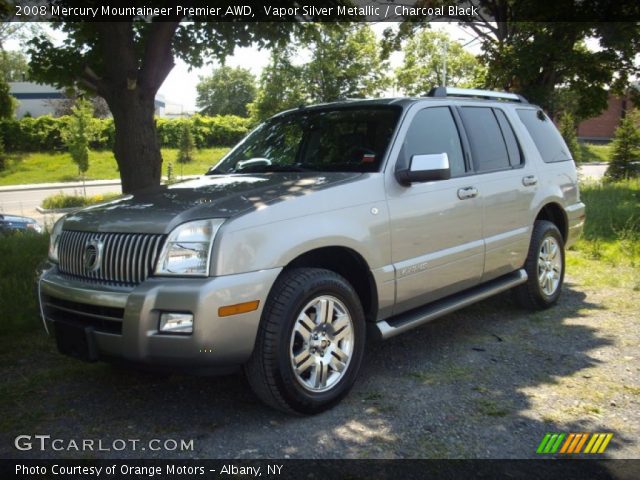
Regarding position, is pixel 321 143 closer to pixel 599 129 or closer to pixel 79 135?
pixel 79 135

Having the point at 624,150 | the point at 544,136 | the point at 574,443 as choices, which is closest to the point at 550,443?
the point at 574,443

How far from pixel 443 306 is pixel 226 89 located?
9583cm

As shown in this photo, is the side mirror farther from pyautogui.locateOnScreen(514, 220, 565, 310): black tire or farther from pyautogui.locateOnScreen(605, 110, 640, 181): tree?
pyautogui.locateOnScreen(605, 110, 640, 181): tree

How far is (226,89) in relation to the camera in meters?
95.8

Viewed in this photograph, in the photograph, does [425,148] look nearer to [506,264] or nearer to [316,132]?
[316,132]

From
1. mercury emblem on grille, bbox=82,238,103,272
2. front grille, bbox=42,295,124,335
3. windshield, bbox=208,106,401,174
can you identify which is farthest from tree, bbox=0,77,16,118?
mercury emblem on grille, bbox=82,238,103,272

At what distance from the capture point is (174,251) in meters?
3.17

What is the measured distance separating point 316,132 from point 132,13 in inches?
156

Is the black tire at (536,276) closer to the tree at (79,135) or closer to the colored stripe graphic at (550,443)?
the colored stripe graphic at (550,443)

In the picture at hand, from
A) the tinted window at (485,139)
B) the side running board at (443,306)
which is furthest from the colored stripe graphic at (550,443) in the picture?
the tinted window at (485,139)

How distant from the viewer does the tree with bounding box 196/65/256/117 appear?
94156 millimetres

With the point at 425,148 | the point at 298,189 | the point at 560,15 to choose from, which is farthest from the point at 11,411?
the point at 560,15

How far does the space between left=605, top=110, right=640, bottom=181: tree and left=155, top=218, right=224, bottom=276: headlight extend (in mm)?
28041

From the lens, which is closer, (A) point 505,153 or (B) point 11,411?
(B) point 11,411
